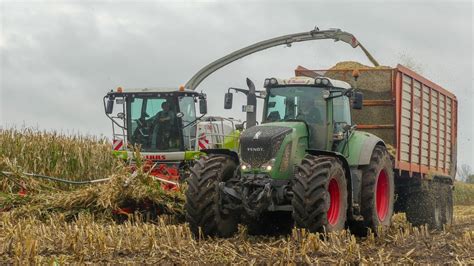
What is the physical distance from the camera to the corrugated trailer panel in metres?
10.9

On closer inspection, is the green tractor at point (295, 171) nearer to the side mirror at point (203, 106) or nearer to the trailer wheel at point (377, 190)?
the trailer wheel at point (377, 190)

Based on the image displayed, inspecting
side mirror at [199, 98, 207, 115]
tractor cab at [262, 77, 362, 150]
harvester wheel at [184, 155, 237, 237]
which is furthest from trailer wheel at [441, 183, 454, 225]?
harvester wheel at [184, 155, 237, 237]

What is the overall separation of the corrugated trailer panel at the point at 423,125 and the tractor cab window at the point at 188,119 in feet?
14.6

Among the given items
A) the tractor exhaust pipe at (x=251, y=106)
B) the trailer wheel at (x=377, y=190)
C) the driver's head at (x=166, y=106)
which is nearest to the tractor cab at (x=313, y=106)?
the tractor exhaust pipe at (x=251, y=106)

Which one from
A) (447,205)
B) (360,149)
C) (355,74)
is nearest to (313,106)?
(360,149)

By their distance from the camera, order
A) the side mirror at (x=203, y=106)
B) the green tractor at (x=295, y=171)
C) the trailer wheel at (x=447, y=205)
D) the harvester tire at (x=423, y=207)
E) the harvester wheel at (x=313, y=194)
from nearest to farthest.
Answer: the harvester wheel at (x=313, y=194) < the green tractor at (x=295, y=171) < the harvester tire at (x=423, y=207) < the trailer wheel at (x=447, y=205) < the side mirror at (x=203, y=106)

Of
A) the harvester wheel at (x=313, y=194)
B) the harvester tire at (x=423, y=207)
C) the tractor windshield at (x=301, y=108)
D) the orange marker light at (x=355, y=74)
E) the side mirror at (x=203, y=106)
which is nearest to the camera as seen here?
the harvester wheel at (x=313, y=194)

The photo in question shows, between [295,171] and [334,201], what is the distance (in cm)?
74

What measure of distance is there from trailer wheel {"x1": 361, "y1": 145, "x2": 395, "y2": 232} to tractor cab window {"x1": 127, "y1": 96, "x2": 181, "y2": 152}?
500 centimetres

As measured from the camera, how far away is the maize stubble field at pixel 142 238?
641cm

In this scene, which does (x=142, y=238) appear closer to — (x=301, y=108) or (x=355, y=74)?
(x=301, y=108)

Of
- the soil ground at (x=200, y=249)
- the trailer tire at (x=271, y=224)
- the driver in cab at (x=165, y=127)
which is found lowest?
the soil ground at (x=200, y=249)

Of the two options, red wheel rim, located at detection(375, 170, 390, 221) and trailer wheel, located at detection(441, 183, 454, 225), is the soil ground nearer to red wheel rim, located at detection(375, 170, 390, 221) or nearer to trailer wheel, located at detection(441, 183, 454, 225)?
red wheel rim, located at detection(375, 170, 390, 221)

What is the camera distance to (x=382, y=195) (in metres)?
9.93
